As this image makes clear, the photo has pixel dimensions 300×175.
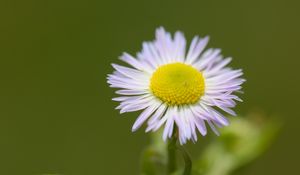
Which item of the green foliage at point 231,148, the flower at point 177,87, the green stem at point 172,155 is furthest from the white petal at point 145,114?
the green foliage at point 231,148

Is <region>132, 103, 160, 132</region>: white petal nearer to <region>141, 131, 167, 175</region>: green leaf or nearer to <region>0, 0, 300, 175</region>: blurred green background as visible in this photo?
<region>141, 131, 167, 175</region>: green leaf

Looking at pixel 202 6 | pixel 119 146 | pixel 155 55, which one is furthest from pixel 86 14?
pixel 155 55

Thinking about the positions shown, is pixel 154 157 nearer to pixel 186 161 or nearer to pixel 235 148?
pixel 186 161

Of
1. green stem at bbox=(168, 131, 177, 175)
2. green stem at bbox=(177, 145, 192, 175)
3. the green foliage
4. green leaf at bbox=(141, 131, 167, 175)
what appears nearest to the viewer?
A: green stem at bbox=(177, 145, 192, 175)

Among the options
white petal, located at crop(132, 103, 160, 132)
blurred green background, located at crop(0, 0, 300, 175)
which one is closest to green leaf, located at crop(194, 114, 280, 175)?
white petal, located at crop(132, 103, 160, 132)

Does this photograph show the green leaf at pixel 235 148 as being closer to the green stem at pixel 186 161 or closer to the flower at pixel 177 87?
the flower at pixel 177 87

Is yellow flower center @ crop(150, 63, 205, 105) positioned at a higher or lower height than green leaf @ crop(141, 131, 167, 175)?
higher
